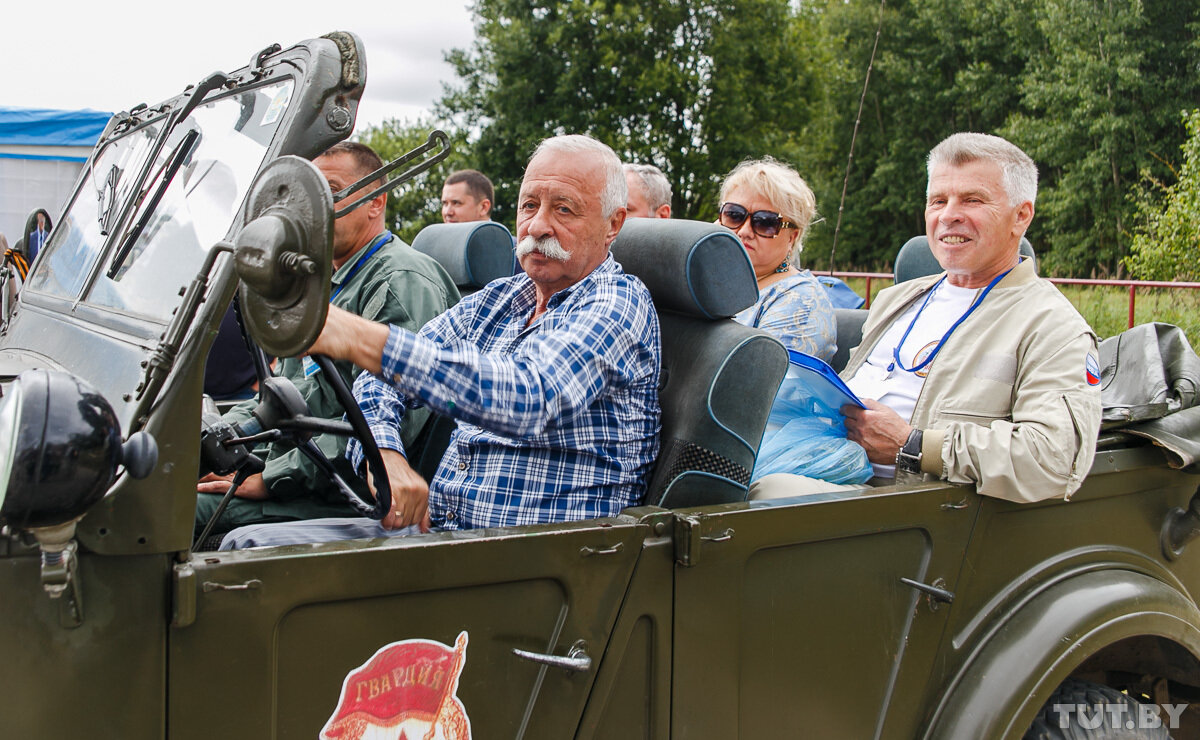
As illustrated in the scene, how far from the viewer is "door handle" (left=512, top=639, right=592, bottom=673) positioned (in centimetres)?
153

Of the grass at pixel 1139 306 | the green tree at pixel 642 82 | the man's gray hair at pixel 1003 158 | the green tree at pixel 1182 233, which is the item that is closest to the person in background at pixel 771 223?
the man's gray hair at pixel 1003 158

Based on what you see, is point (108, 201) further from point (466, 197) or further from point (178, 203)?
point (466, 197)

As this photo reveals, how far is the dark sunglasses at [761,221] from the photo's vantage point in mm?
3531

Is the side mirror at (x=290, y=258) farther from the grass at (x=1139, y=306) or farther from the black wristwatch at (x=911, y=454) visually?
the grass at (x=1139, y=306)

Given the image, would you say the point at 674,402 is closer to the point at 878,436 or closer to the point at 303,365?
the point at 878,436

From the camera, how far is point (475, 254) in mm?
4203

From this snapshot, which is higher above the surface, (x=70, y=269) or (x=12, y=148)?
(x=12, y=148)

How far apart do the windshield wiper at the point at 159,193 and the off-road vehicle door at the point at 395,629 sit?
2.48 feet

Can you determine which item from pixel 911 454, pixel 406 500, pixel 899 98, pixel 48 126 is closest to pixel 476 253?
pixel 406 500

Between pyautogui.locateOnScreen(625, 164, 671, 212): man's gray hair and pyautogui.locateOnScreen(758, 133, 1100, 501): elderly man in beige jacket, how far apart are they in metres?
1.96

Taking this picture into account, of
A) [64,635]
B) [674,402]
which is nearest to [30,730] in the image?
[64,635]

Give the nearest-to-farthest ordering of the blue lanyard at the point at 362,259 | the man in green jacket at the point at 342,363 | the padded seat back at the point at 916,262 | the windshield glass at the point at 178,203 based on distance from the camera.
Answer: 1. the windshield glass at the point at 178,203
2. the man in green jacket at the point at 342,363
3. the blue lanyard at the point at 362,259
4. the padded seat back at the point at 916,262

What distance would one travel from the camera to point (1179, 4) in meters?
23.2

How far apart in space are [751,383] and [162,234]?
1202 mm
